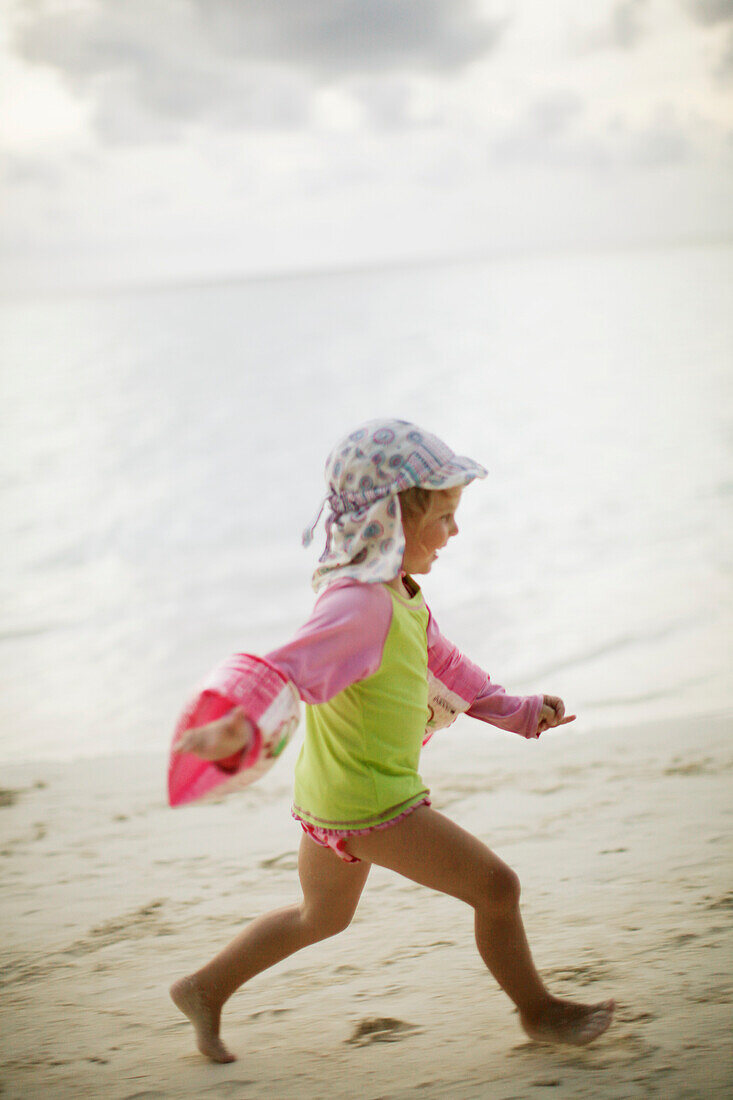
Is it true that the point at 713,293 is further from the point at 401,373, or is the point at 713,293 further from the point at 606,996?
the point at 606,996

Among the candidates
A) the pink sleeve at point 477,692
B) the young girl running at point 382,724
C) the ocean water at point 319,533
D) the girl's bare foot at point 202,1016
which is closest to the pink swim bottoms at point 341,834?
the young girl running at point 382,724

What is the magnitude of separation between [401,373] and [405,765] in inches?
1114

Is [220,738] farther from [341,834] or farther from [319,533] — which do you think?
[319,533]

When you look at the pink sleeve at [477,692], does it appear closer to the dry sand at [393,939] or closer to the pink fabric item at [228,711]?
the pink fabric item at [228,711]

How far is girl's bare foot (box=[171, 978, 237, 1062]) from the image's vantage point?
2.61 metres

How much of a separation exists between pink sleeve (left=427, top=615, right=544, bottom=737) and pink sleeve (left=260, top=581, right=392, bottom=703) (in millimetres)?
274

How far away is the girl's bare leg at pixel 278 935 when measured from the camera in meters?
2.49

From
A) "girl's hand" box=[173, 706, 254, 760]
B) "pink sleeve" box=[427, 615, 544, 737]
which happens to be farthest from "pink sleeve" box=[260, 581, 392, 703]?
"pink sleeve" box=[427, 615, 544, 737]

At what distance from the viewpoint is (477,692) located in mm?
2637

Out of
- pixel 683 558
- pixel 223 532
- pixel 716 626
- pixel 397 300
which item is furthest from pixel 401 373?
pixel 397 300

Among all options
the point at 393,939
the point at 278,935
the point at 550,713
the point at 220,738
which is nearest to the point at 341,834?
the point at 278,935

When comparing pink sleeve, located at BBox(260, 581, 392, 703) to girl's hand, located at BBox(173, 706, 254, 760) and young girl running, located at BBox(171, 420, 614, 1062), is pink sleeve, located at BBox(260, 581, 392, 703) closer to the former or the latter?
young girl running, located at BBox(171, 420, 614, 1062)

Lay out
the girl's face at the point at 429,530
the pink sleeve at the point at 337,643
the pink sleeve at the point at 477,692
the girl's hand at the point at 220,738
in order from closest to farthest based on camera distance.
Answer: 1. the girl's hand at the point at 220,738
2. the pink sleeve at the point at 337,643
3. the girl's face at the point at 429,530
4. the pink sleeve at the point at 477,692

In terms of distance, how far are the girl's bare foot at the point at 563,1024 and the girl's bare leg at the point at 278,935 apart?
0.50 meters
